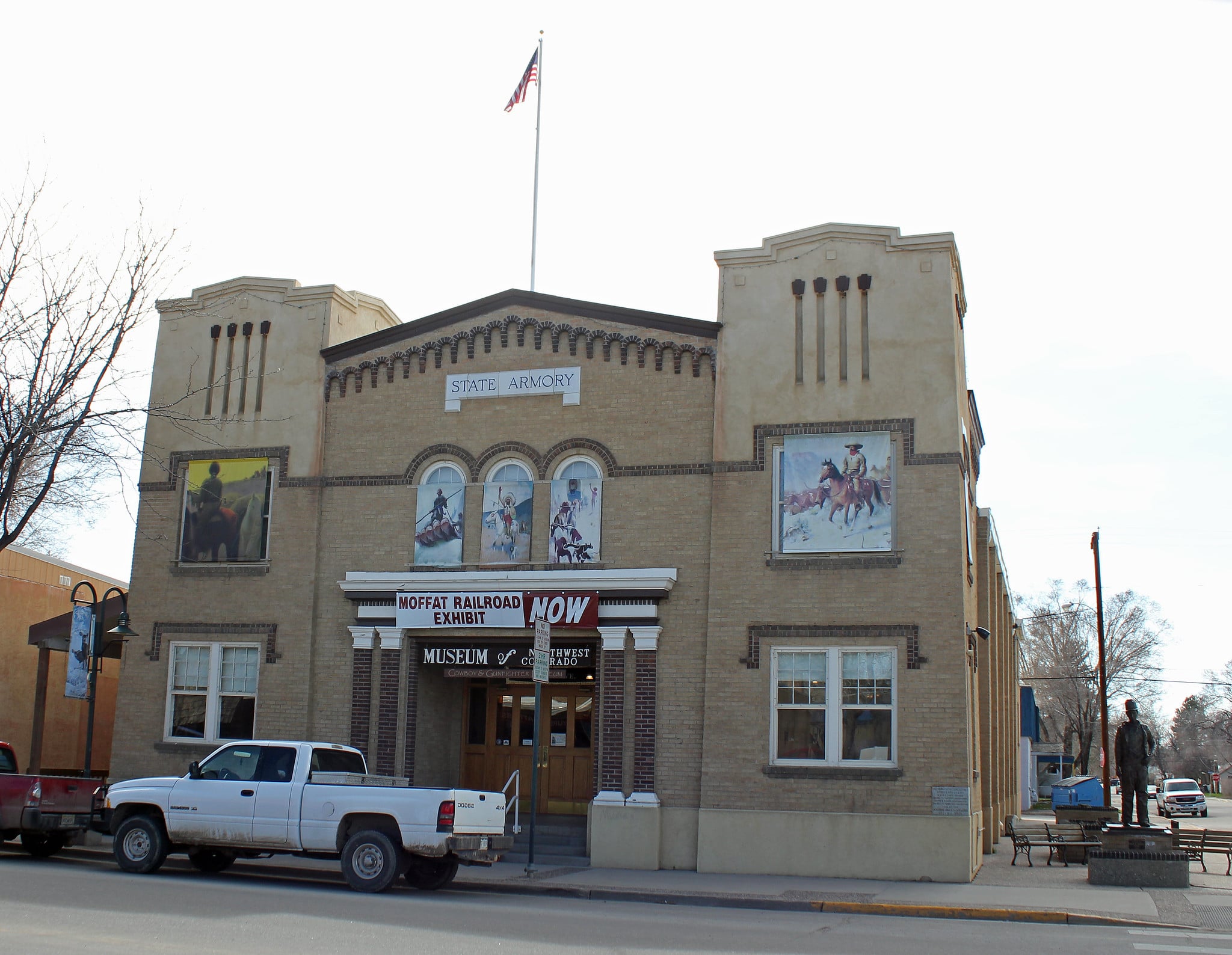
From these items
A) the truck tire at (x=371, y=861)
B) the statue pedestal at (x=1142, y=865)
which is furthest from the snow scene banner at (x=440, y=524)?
the statue pedestal at (x=1142, y=865)

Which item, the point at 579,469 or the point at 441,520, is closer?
the point at 579,469

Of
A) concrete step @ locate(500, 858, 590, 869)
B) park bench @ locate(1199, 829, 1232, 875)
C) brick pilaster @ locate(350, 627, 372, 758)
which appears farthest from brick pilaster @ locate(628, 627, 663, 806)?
park bench @ locate(1199, 829, 1232, 875)

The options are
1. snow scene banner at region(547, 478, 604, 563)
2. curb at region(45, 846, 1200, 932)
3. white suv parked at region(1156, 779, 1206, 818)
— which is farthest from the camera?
white suv parked at region(1156, 779, 1206, 818)

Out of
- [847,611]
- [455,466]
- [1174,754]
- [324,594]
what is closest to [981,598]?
[847,611]

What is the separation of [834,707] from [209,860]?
901cm

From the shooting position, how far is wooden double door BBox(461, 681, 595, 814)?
66.3ft

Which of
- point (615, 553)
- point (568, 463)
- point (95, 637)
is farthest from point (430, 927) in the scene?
point (95, 637)

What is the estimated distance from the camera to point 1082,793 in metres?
47.4

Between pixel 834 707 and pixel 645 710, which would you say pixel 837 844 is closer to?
pixel 834 707

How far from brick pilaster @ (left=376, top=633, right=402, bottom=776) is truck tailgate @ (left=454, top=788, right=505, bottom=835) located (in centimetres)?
492

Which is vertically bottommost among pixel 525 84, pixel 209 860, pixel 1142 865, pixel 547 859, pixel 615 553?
pixel 547 859

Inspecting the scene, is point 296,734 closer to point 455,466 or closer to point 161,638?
point 161,638

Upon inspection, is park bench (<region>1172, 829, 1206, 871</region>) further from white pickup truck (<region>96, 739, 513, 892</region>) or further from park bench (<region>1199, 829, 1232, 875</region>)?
white pickup truck (<region>96, 739, 513, 892</region>)

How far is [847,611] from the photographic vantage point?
59.2 ft
